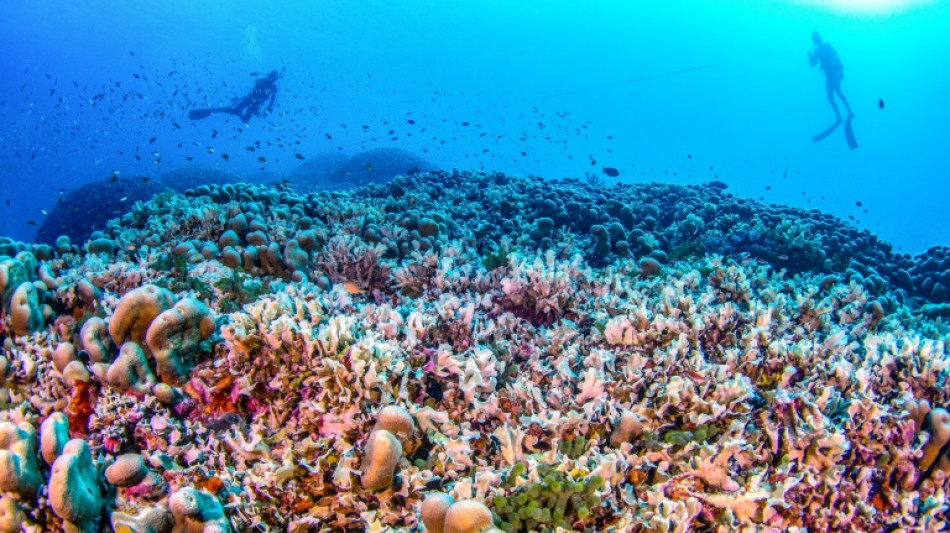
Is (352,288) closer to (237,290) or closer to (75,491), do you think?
(237,290)

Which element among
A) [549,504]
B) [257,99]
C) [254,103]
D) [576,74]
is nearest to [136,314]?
[549,504]

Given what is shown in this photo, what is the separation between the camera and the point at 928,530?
2.65m

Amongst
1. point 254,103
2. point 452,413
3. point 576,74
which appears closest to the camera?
point 452,413

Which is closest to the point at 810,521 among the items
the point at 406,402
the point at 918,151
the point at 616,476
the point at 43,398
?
the point at 616,476

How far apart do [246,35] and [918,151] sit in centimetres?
20648

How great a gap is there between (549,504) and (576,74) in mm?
165296

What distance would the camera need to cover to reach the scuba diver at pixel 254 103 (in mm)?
26781

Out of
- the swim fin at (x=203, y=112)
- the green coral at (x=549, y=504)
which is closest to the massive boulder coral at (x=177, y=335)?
the green coral at (x=549, y=504)

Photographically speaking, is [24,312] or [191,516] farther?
[24,312]

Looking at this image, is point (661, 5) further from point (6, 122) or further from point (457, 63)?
point (6, 122)

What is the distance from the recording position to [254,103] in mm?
27609

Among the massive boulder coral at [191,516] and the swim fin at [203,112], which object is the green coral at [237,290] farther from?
the swim fin at [203,112]

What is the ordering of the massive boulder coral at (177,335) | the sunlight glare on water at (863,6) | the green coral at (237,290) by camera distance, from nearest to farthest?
the massive boulder coral at (177,335) < the green coral at (237,290) < the sunlight glare on water at (863,6)

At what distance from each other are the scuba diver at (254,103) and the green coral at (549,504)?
28.8 m
